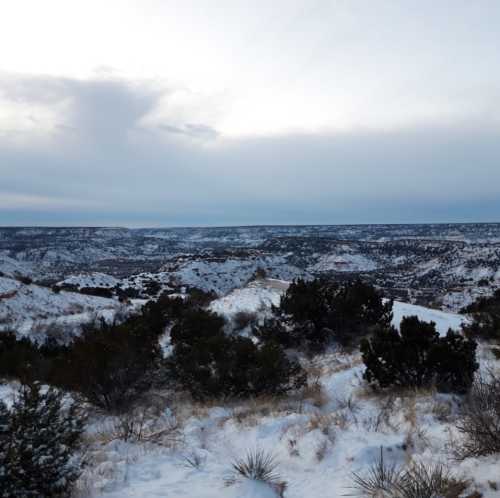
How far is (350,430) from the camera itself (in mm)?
4508

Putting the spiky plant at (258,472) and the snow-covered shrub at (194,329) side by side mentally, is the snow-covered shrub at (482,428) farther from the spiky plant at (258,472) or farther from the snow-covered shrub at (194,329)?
the snow-covered shrub at (194,329)

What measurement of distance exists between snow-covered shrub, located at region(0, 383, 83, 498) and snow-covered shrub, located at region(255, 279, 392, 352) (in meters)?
8.23

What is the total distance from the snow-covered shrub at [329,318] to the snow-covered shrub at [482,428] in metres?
6.91

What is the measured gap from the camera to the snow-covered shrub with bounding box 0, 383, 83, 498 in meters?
3.01

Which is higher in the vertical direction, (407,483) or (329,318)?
(407,483)

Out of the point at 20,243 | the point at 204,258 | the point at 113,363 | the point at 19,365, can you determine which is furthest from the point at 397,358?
the point at 20,243

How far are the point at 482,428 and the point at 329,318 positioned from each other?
26.0ft

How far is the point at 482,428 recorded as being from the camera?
11.3ft

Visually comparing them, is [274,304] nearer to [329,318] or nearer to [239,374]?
[329,318]

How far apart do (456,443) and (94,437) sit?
4.60 metres

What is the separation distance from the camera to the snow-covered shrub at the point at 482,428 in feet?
11.0

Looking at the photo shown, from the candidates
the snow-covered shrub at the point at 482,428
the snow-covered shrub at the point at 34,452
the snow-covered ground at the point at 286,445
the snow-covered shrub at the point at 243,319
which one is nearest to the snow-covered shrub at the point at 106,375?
the snow-covered ground at the point at 286,445

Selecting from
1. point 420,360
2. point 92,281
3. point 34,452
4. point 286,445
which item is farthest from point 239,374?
point 92,281

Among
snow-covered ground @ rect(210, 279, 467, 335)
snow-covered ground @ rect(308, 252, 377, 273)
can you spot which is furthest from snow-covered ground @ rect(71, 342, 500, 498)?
snow-covered ground @ rect(308, 252, 377, 273)
